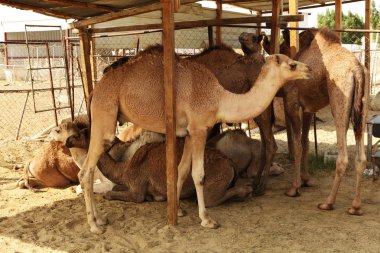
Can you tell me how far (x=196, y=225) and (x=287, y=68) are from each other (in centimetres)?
209

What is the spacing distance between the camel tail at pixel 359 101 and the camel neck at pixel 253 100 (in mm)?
1104

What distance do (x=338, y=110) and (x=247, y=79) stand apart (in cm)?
146

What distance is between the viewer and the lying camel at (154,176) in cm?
604

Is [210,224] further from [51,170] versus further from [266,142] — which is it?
[51,170]

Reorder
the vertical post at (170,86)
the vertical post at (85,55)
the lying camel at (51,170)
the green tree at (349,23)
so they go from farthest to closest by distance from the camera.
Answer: the green tree at (349,23), the vertical post at (85,55), the lying camel at (51,170), the vertical post at (170,86)

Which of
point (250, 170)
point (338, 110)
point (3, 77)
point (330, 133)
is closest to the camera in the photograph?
point (338, 110)

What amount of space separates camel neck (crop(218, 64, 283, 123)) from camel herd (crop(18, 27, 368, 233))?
0.04 feet

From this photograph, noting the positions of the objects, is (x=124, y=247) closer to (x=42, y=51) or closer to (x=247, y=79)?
(x=247, y=79)

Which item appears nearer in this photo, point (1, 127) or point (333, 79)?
point (333, 79)

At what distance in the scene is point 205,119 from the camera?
5.32 meters

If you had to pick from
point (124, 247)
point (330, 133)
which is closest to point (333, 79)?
point (124, 247)

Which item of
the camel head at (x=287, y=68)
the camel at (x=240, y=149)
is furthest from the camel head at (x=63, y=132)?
the camel head at (x=287, y=68)

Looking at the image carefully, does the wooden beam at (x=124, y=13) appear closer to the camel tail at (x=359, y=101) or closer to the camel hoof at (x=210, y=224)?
the camel tail at (x=359, y=101)

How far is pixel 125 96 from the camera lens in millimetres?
5398
